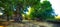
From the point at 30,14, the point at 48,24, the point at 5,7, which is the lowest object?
the point at 48,24

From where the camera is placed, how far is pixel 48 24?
5551mm

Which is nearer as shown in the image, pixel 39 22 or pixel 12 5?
pixel 12 5

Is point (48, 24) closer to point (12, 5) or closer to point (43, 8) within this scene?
point (43, 8)

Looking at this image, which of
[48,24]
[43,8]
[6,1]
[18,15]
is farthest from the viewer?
[48,24]

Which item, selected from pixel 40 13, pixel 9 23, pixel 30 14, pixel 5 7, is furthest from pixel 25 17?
pixel 5 7

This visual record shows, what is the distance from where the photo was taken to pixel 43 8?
5.18 m

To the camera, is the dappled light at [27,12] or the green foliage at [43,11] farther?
the green foliage at [43,11]

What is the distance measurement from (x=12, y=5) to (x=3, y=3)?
27 cm

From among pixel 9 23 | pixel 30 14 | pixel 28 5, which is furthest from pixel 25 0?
pixel 30 14

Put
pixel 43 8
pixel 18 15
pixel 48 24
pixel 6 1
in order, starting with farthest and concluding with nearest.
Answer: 1. pixel 48 24
2. pixel 43 8
3. pixel 18 15
4. pixel 6 1

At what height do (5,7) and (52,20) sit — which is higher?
(5,7)

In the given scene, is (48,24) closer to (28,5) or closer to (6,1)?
(28,5)

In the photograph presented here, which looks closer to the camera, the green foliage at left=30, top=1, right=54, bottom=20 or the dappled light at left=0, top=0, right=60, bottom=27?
the dappled light at left=0, top=0, right=60, bottom=27

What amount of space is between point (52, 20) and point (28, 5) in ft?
4.62
